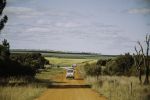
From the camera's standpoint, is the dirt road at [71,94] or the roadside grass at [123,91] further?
the dirt road at [71,94]

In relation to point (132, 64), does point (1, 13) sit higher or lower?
higher

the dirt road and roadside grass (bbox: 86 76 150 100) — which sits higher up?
roadside grass (bbox: 86 76 150 100)

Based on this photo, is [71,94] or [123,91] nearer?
[123,91]

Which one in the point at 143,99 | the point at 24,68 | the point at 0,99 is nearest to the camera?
the point at 0,99

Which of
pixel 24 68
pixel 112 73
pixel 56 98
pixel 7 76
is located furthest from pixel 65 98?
pixel 112 73

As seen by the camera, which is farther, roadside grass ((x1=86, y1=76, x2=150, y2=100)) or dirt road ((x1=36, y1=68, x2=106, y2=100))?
dirt road ((x1=36, y1=68, x2=106, y2=100))

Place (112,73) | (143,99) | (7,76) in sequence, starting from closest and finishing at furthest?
(143,99) → (7,76) → (112,73)

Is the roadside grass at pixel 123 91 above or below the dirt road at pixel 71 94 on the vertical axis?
above

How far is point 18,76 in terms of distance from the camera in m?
44.0

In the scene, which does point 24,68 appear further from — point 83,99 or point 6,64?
point 83,99

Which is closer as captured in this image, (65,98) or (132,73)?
(65,98)

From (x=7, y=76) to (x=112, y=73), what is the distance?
Answer: 942 inches

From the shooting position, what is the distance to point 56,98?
2605 cm

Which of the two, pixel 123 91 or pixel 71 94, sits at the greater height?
pixel 123 91
